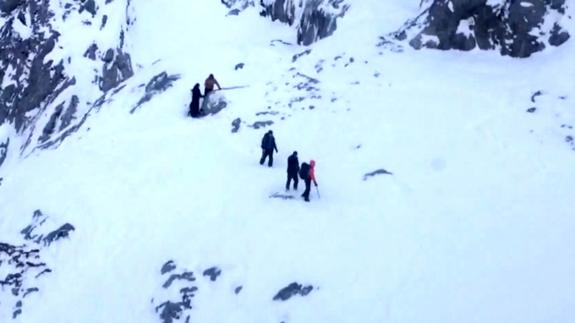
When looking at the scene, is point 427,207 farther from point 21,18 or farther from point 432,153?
point 21,18

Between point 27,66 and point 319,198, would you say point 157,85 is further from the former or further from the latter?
point 319,198

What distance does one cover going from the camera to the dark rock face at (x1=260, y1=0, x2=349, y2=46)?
117 feet

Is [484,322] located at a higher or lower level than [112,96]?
higher

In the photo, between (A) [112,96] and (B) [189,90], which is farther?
(A) [112,96]

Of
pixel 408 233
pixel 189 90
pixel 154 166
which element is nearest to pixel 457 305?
pixel 408 233

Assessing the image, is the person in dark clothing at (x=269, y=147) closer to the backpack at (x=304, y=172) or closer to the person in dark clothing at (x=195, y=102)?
the backpack at (x=304, y=172)

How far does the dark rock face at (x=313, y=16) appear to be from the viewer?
3562 cm

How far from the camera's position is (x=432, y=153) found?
79.1 feet

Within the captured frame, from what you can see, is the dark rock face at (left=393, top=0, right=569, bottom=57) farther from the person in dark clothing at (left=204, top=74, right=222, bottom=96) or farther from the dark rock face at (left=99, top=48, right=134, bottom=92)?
the dark rock face at (left=99, top=48, right=134, bottom=92)

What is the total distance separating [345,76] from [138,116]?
28.9ft

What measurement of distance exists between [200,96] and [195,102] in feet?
1.19

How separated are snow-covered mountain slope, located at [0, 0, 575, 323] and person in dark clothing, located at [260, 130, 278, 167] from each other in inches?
12.6

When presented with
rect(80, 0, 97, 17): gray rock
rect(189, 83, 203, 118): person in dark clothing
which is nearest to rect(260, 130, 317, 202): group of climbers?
rect(189, 83, 203, 118): person in dark clothing

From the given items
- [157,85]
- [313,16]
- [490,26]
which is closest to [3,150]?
[157,85]
